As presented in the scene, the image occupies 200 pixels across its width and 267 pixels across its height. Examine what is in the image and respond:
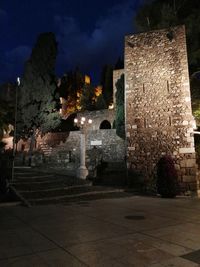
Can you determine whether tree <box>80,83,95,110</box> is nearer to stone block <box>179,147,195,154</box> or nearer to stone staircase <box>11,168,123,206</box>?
stone staircase <box>11,168,123,206</box>

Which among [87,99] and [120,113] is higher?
[87,99]

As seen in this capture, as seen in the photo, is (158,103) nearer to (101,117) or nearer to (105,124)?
(101,117)

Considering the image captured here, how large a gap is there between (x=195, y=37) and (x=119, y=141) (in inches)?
365

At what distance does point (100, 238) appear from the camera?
13.3 ft

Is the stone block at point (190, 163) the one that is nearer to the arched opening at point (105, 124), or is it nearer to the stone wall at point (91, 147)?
the stone wall at point (91, 147)

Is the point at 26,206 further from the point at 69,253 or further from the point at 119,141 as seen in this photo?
the point at 119,141

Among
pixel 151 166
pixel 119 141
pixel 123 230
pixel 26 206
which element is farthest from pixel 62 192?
pixel 119 141

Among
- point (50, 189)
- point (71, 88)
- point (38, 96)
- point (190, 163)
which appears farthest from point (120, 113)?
point (71, 88)

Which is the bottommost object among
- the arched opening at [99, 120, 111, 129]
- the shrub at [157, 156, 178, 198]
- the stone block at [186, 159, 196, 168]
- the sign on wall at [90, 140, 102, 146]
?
the shrub at [157, 156, 178, 198]

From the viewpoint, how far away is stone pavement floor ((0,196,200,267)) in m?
3.14

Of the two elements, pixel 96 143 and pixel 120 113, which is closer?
pixel 120 113

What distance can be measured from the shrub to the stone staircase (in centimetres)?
188

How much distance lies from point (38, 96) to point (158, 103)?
14206 millimetres

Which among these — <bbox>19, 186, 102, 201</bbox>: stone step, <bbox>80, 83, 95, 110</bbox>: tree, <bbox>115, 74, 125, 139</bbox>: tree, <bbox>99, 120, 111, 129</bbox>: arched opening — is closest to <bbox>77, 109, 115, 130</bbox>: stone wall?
<bbox>99, 120, 111, 129</bbox>: arched opening
